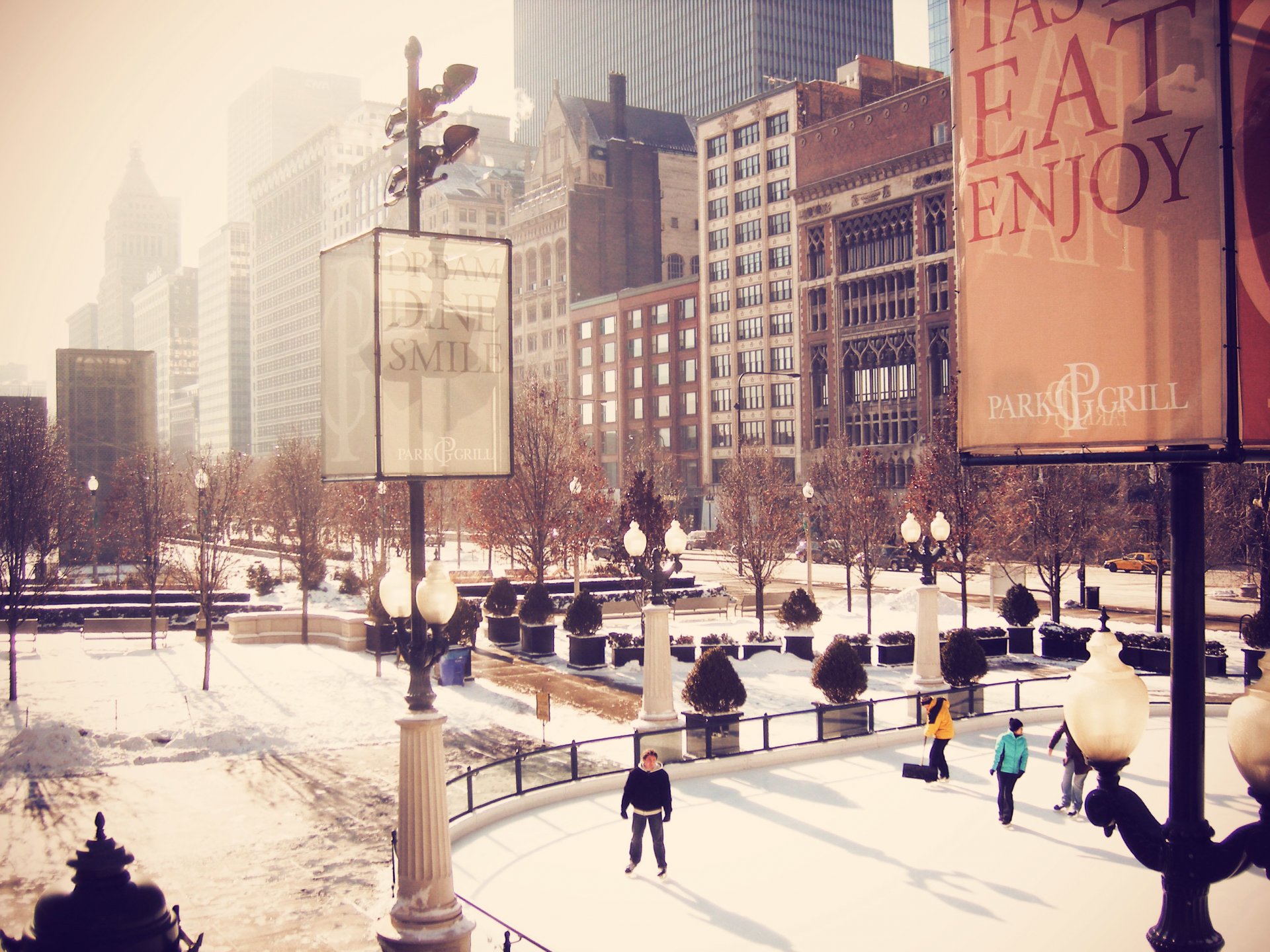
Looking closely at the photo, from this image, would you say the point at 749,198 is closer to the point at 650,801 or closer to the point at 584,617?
the point at 584,617

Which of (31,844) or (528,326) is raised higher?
(528,326)

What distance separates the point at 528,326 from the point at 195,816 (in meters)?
103

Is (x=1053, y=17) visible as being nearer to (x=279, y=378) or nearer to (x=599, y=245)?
(x=599, y=245)

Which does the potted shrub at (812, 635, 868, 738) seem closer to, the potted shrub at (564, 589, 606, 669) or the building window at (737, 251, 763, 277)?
the potted shrub at (564, 589, 606, 669)

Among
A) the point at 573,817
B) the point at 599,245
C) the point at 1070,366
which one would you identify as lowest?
the point at 573,817

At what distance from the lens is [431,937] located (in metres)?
10.1

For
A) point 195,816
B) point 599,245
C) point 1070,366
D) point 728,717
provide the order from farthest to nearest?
point 599,245 → point 728,717 → point 195,816 → point 1070,366

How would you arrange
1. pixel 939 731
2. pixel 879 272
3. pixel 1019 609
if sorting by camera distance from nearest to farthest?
pixel 939 731, pixel 1019 609, pixel 879 272

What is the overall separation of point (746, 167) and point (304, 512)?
60.8 metres

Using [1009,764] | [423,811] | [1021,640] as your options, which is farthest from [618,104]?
[423,811]

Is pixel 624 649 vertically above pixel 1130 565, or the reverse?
pixel 1130 565

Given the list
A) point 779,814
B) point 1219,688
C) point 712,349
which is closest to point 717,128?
point 712,349

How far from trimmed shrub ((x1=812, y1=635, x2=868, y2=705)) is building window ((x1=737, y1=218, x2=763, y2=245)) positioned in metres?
68.6

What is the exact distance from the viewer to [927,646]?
22.4m
